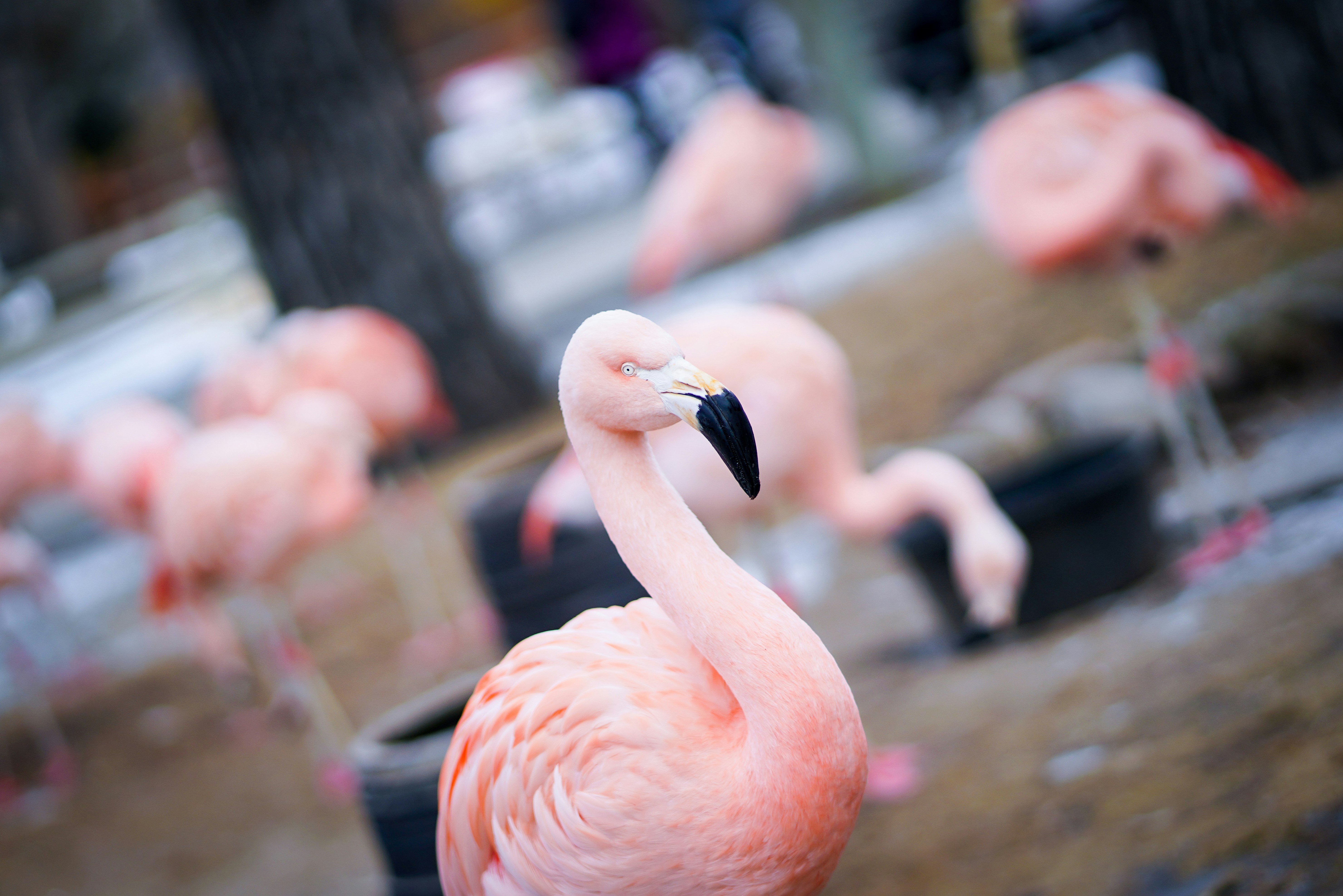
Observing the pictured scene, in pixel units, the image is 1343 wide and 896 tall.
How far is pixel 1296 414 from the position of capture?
3.91 m

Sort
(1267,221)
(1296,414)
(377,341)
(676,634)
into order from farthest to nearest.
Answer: (377,341), (1267,221), (1296,414), (676,634)

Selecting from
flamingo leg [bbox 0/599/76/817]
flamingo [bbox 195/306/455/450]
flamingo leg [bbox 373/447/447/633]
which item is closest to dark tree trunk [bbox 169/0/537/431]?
flamingo leg [bbox 373/447/447/633]

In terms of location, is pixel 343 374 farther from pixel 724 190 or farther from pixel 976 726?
pixel 976 726

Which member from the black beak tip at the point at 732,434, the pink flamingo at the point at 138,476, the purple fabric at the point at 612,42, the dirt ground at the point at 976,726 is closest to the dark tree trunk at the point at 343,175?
the pink flamingo at the point at 138,476

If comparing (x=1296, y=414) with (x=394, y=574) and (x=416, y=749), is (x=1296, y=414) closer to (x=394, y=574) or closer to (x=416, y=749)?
(x=416, y=749)

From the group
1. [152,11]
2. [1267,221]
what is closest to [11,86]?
[152,11]

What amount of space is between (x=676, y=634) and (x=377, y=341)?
405 cm

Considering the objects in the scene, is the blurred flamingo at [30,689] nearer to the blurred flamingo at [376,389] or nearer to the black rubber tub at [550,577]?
the blurred flamingo at [376,389]

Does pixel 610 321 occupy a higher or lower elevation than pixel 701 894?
higher

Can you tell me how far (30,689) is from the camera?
5.74 m

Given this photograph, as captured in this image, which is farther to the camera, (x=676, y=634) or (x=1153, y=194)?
(x=1153, y=194)

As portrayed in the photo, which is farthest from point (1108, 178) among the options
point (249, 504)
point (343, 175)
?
point (343, 175)

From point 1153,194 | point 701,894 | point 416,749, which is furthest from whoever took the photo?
point 1153,194

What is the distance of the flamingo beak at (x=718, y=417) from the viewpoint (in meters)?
1.60
